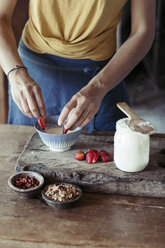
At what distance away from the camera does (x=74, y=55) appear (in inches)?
62.6

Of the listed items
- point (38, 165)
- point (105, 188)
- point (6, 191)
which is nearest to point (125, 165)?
point (105, 188)

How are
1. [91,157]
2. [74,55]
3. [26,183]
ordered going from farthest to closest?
1. [74,55]
2. [91,157]
3. [26,183]

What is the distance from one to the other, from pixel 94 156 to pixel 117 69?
0.39 metres

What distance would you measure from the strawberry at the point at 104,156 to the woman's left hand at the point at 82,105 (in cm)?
14

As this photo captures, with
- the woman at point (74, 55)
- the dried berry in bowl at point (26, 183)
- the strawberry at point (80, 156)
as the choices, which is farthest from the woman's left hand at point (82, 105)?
the dried berry in bowl at point (26, 183)

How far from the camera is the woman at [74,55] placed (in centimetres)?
136

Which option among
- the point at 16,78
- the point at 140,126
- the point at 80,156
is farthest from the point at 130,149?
the point at 16,78

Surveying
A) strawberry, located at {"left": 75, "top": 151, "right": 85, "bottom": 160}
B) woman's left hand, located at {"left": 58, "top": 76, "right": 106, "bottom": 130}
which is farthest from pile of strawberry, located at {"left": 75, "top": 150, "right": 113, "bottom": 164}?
woman's left hand, located at {"left": 58, "top": 76, "right": 106, "bottom": 130}

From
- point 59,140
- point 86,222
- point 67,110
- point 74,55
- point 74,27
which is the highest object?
point 74,27

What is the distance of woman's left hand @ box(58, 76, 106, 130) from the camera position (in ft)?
4.21

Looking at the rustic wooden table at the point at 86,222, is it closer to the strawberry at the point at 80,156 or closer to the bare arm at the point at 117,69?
the strawberry at the point at 80,156

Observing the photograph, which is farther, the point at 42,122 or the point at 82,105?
the point at 42,122

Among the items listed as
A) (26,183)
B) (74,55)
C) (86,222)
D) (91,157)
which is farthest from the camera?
(74,55)

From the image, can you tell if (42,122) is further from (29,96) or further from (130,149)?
(130,149)
